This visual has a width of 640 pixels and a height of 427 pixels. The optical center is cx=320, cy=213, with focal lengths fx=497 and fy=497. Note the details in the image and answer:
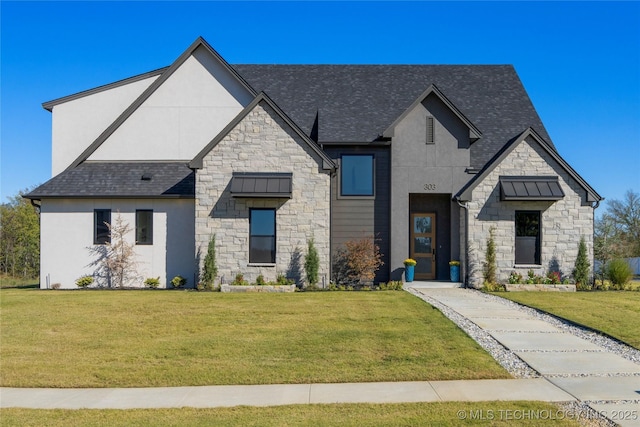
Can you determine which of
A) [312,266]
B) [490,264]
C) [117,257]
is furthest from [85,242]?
[490,264]

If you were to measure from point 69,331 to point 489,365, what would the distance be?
28.8ft

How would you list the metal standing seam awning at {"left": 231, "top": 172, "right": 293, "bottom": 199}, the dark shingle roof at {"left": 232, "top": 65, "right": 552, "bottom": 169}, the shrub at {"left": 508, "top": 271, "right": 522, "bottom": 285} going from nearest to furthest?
1. the metal standing seam awning at {"left": 231, "top": 172, "right": 293, "bottom": 199}
2. the shrub at {"left": 508, "top": 271, "right": 522, "bottom": 285}
3. the dark shingle roof at {"left": 232, "top": 65, "right": 552, "bottom": 169}

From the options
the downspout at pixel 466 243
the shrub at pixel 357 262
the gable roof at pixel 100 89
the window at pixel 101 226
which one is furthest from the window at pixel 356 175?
the gable roof at pixel 100 89

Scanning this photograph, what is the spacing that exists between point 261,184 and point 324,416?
1246 centimetres

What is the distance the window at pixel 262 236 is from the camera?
18.3 meters

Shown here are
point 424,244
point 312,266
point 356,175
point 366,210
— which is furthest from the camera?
point 424,244

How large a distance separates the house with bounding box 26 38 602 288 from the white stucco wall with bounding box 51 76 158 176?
0.05m

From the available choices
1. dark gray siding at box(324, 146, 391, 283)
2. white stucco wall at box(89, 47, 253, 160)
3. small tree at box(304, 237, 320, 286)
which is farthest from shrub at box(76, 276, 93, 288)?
dark gray siding at box(324, 146, 391, 283)

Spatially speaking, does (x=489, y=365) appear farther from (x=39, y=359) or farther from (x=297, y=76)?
(x=297, y=76)

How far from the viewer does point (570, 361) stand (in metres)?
8.52

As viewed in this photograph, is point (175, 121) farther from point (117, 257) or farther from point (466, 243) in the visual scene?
point (466, 243)

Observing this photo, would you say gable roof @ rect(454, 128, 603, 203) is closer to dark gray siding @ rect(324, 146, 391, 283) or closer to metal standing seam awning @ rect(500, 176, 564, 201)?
metal standing seam awning @ rect(500, 176, 564, 201)

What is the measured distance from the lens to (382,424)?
5.81 meters

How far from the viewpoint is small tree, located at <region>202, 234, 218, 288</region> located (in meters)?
17.8
